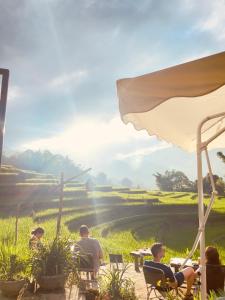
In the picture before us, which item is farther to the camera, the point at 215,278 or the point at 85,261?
the point at 85,261

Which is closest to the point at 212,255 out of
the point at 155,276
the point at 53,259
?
the point at 155,276

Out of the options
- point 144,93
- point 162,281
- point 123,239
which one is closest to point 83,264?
point 162,281

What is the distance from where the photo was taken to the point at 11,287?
5766 mm

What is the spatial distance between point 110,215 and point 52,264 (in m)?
30.4

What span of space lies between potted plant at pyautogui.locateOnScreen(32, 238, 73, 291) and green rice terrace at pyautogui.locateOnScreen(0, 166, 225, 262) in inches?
764

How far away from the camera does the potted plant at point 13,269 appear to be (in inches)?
228

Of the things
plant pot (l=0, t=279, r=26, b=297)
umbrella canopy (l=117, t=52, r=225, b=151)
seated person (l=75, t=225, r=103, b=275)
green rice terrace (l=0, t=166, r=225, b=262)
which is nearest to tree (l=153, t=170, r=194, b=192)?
green rice terrace (l=0, t=166, r=225, b=262)

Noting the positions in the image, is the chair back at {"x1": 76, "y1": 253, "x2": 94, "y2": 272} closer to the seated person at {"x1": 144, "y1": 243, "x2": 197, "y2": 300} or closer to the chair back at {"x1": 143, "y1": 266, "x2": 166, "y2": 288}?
the seated person at {"x1": 144, "y1": 243, "x2": 197, "y2": 300}

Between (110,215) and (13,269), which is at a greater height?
(110,215)

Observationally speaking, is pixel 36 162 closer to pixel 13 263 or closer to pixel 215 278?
Result: pixel 13 263

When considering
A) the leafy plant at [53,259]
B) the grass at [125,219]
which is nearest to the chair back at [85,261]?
the leafy plant at [53,259]

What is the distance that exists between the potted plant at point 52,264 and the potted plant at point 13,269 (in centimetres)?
16

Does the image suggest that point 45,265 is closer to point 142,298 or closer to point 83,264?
point 83,264

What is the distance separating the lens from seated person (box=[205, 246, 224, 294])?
505 cm
